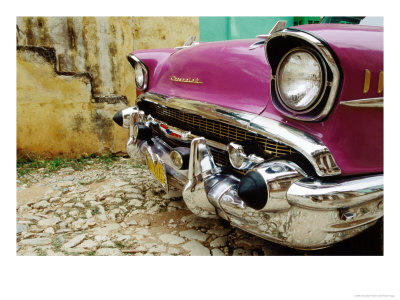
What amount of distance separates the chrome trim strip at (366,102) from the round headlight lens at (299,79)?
10cm

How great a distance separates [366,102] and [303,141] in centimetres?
24

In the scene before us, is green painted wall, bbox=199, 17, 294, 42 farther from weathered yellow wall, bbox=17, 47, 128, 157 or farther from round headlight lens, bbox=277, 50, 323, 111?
weathered yellow wall, bbox=17, 47, 128, 157

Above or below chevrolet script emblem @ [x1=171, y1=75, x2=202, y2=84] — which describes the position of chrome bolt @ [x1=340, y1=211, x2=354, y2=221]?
below

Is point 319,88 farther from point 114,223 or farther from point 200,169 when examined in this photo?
point 114,223

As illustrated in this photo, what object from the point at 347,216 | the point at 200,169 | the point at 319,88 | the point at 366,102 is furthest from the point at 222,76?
the point at 347,216

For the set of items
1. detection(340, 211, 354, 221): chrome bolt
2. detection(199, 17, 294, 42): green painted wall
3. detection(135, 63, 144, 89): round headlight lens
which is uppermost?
detection(199, 17, 294, 42): green painted wall

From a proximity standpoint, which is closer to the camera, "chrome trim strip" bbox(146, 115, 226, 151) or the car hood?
the car hood

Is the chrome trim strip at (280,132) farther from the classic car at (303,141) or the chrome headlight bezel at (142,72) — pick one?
the chrome headlight bezel at (142,72)

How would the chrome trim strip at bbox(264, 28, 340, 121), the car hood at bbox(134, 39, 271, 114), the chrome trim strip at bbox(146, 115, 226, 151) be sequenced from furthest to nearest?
1. the chrome trim strip at bbox(146, 115, 226, 151)
2. the car hood at bbox(134, 39, 271, 114)
3. the chrome trim strip at bbox(264, 28, 340, 121)

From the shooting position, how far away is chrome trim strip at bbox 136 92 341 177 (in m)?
1.10

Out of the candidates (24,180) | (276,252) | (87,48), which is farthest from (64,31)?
(276,252)

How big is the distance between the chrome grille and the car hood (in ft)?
0.34

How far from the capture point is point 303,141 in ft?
3.71

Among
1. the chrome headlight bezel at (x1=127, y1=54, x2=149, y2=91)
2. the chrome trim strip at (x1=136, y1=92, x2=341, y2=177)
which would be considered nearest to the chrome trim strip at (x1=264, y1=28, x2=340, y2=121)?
the chrome trim strip at (x1=136, y1=92, x2=341, y2=177)
